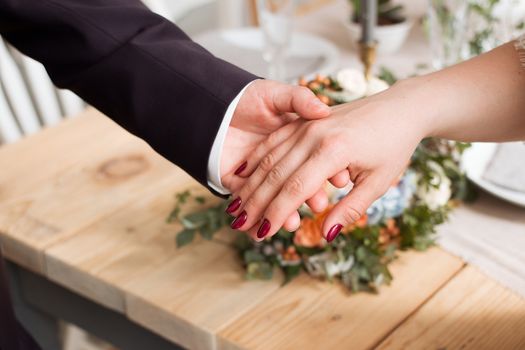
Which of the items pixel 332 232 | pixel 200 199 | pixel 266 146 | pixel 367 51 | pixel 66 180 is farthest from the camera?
pixel 367 51

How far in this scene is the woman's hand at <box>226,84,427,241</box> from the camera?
0.90 metres

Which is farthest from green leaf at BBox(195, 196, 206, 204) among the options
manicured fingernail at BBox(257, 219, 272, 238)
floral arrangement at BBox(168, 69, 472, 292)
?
manicured fingernail at BBox(257, 219, 272, 238)

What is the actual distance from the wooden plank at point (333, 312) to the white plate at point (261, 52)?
0.62m

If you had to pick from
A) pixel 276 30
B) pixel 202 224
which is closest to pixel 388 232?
pixel 202 224

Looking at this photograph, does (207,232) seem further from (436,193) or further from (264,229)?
(436,193)

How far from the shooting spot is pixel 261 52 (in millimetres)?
1631

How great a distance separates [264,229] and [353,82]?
0.28 m

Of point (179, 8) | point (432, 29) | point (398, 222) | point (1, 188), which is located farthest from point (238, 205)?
point (179, 8)

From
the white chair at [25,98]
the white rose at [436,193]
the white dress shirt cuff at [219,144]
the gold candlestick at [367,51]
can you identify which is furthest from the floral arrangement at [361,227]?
the white chair at [25,98]

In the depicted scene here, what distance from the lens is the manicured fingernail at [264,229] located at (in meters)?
0.90

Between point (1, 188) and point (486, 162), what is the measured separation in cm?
73

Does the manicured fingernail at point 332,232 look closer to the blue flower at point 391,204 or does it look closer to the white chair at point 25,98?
the blue flower at point 391,204

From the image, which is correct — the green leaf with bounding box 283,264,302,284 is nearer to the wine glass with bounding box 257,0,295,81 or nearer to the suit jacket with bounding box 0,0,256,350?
the suit jacket with bounding box 0,0,256,350

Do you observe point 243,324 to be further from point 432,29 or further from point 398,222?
point 432,29
